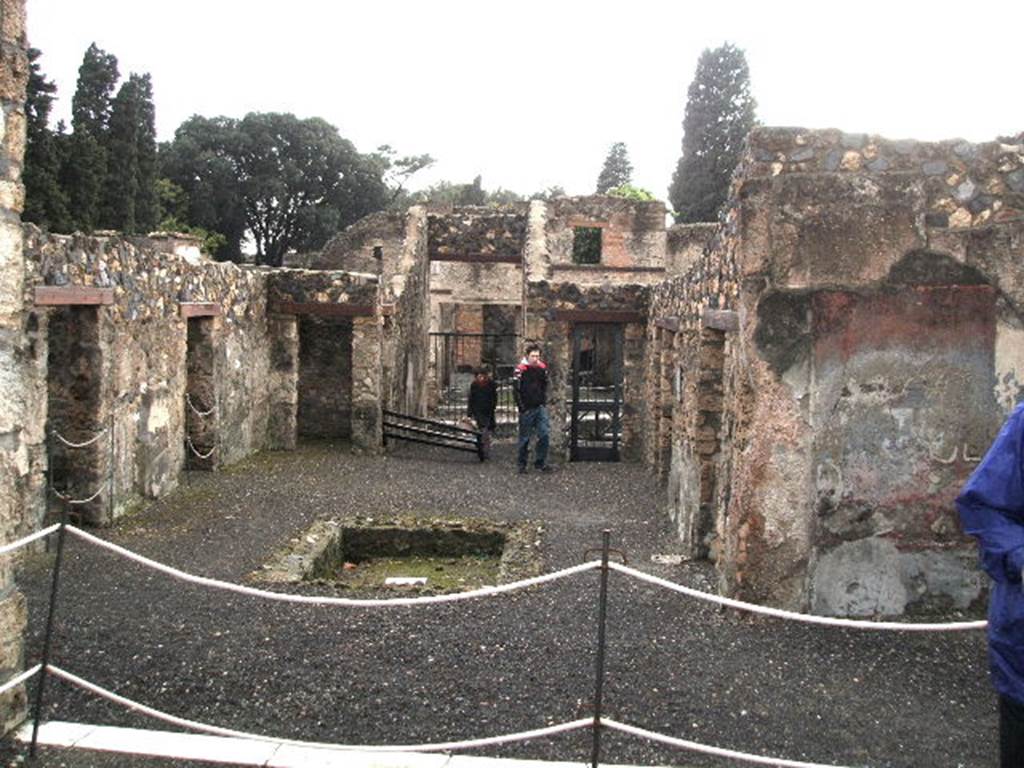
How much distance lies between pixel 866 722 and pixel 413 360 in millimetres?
13817

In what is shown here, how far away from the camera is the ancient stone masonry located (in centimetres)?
593

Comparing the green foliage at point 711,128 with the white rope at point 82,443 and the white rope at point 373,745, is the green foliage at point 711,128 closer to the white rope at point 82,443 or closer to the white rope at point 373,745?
the white rope at point 82,443

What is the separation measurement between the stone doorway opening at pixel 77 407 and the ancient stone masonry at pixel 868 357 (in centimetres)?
597

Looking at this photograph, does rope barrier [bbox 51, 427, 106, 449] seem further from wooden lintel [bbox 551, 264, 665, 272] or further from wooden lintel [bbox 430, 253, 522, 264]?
wooden lintel [bbox 551, 264, 665, 272]

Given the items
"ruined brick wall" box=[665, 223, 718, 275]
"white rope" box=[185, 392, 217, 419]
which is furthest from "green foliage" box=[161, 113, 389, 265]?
"white rope" box=[185, 392, 217, 419]

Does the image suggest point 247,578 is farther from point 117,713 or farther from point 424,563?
point 117,713

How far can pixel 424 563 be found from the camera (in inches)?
359

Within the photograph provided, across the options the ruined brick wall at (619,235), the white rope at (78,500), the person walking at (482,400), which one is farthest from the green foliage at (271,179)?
the white rope at (78,500)

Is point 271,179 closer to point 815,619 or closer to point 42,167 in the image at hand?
point 42,167

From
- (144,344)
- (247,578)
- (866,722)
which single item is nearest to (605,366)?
(144,344)

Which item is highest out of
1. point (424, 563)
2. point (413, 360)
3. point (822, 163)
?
point (822, 163)

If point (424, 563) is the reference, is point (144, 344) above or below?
above

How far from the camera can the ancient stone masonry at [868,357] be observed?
593 cm

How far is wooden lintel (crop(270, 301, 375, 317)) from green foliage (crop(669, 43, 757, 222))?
2763cm
